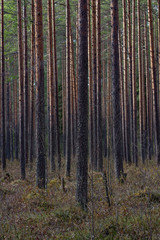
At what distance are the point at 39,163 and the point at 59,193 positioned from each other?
1.41 m

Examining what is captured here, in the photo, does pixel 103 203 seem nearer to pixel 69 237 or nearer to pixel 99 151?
pixel 69 237

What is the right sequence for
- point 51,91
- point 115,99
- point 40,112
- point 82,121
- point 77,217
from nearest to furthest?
point 77,217 < point 82,121 < point 40,112 < point 115,99 < point 51,91

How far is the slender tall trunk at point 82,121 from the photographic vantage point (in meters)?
7.35

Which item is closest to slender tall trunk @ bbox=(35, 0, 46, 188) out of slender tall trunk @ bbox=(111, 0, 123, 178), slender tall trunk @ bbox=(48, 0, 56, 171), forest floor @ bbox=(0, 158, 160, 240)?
forest floor @ bbox=(0, 158, 160, 240)

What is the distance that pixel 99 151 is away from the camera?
46.2 feet

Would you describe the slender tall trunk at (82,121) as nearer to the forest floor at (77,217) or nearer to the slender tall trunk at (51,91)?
the forest floor at (77,217)

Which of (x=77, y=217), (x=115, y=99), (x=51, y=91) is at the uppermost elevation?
(x=51, y=91)

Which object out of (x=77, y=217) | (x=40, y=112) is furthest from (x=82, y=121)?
(x=40, y=112)

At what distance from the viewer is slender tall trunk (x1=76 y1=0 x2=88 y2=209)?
735 cm

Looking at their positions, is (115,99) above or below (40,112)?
above

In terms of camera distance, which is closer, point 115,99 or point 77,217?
point 77,217

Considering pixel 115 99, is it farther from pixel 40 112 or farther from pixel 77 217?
pixel 77 217

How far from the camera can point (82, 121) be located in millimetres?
7441

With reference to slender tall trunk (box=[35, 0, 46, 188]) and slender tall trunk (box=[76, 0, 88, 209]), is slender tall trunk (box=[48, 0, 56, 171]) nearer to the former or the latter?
slender tall trunk (box=[35, 0, 46, 188])
